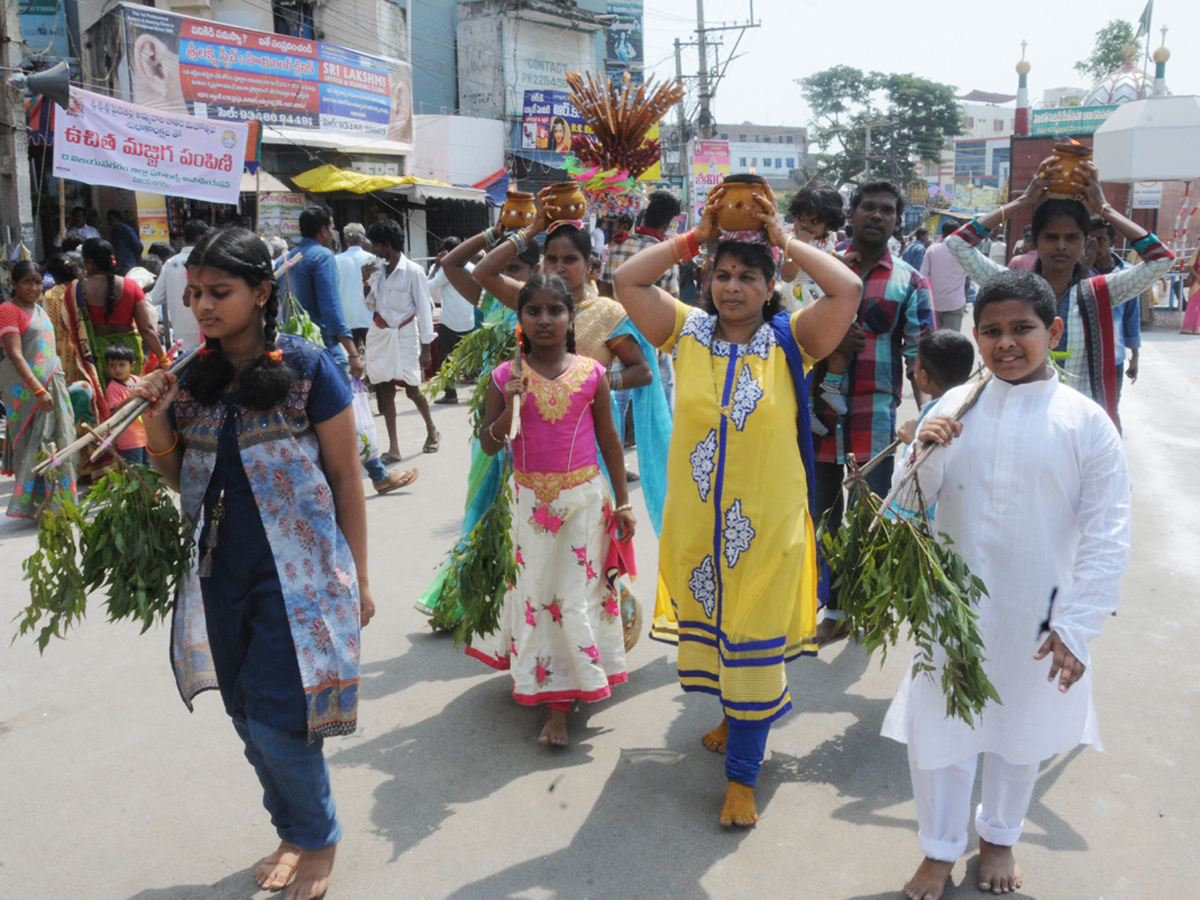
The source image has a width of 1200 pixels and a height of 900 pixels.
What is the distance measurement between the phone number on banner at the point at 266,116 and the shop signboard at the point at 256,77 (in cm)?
2

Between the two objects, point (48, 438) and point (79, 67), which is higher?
point (79, 67)

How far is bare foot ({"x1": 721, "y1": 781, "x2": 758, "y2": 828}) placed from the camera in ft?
10.1

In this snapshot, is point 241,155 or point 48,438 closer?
point 48,438

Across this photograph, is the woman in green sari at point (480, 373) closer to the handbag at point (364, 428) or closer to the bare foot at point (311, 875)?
the bare foot at point (311, 875)

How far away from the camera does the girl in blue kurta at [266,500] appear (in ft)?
8.27

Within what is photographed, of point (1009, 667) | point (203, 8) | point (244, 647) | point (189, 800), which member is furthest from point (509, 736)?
point (203, 8)

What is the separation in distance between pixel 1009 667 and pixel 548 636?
1.63 meters

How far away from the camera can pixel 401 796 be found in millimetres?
3342

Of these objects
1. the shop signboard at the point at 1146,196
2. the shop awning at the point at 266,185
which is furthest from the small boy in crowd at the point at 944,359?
the shop signboard at the point at 1146,196

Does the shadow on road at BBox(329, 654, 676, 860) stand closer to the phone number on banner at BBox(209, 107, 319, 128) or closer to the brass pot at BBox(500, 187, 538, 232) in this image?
the brass pot at BBox(500, 187, 538, 232)

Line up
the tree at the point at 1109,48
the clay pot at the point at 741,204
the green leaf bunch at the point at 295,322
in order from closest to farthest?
the clay pot at the point at 741,204 < the green leaf bunch at the point at 295,322 < the tree at the point at 1109,48

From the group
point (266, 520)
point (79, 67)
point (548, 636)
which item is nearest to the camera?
point (266, 520)

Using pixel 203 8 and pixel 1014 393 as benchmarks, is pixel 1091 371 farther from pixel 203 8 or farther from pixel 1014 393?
Answer: pixel 203 8

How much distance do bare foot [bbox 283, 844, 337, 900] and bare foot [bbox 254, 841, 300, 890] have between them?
68 mm
